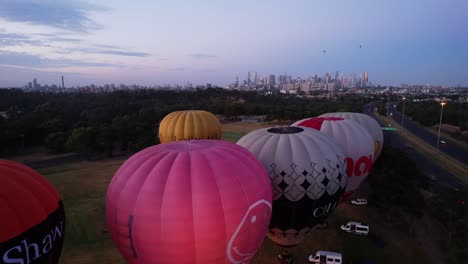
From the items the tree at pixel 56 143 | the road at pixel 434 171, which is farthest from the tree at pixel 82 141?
the road at pixel 434 171

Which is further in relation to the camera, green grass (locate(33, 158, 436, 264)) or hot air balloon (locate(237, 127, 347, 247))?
green grass (locate(33, 158, 436, 264))

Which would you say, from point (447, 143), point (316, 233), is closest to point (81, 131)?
point (316, 233)

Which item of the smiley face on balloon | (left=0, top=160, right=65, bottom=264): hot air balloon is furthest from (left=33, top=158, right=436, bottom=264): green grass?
(left=0, top=160, right=65, bottom=264): hot air balloon

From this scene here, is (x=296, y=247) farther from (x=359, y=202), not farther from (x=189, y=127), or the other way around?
(x=189, y=127)

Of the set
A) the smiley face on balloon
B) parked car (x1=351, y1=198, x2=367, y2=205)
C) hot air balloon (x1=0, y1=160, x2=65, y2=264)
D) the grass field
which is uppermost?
hot air balloon (x1=0, y1=160, x2=65, y2=264)

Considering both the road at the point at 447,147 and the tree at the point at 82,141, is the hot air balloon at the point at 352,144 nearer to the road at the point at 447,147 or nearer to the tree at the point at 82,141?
the road at the point at 447,147

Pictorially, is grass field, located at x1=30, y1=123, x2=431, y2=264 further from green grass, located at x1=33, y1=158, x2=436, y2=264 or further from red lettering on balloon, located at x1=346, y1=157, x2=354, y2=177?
red lettering on balloon, located at x1=346, y1=157, x2=354, y2=177

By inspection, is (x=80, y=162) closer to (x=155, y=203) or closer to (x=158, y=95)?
(x=155, y=203)
